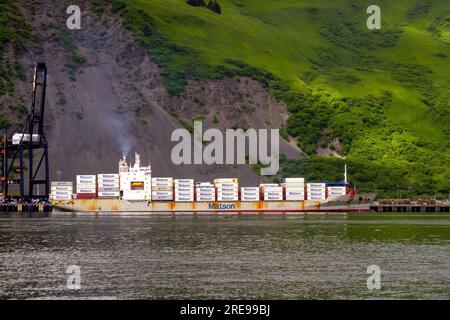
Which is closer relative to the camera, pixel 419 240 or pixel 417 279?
pixel 417 279

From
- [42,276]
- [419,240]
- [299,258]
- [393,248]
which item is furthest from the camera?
[419,240]
